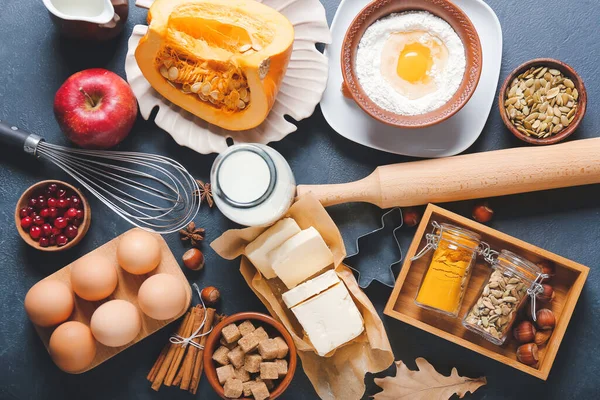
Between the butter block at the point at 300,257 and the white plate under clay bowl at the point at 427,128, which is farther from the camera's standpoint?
the white plate under clay bowl at the point at 427,128

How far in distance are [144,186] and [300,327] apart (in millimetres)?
528

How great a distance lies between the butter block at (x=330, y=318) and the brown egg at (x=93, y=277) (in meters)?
0.44

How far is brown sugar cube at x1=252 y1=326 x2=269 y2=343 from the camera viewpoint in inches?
54.7

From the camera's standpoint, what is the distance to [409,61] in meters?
1.44

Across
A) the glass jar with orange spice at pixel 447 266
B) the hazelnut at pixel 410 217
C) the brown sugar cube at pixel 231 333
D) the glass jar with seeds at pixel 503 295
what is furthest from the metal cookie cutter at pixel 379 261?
the brown sugar cube at pixel 231 333

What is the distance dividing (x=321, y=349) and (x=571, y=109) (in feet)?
2.63

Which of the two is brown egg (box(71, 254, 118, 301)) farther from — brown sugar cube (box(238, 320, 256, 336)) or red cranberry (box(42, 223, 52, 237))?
brown sugar cube (box(238, 320, 256, 336))

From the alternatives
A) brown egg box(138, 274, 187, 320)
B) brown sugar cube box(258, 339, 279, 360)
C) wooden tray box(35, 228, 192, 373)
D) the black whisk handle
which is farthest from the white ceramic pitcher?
brown sugar cube box(258, 339, 279, 360)

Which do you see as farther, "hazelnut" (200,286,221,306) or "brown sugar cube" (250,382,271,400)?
"hazelnut" (200,286,221,306)

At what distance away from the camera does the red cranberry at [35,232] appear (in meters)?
1.45

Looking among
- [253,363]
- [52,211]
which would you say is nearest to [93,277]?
[52,211]

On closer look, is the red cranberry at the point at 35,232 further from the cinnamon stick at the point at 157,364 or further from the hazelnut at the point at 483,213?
the hazelnut at the point at 483,213

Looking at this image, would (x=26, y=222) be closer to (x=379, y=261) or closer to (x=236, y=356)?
(x=236, y=356)

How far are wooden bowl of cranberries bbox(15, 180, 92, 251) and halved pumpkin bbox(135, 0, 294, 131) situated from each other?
1.12 ft
